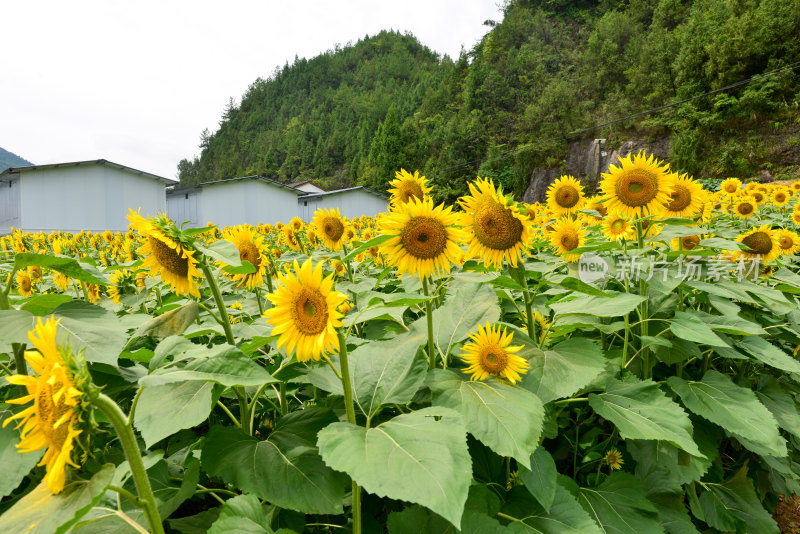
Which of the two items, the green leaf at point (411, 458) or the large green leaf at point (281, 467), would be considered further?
the large green leaf at point (281, 467)

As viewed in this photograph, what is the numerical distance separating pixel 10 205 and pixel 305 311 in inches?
1187

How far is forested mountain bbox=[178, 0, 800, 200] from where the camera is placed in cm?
3284

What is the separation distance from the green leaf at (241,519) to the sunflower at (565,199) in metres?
2.96

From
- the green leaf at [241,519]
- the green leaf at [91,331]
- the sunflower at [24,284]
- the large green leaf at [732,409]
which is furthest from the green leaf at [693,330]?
the sunflower at [24,284]

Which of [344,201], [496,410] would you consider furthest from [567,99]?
[496,410]

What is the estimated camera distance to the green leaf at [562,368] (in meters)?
1.20

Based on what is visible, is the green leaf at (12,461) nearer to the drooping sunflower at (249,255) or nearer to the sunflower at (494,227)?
the drooping sunflower at (249,255)

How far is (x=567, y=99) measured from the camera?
48.8 meters

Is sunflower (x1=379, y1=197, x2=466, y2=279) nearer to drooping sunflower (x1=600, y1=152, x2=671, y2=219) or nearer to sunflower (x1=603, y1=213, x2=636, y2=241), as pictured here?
drooping sunflower (x1=600, y1=152, x2=671, y2=219)

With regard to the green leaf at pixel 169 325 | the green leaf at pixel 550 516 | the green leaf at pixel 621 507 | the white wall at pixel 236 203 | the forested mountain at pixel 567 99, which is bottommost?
the green leaf at pixel 621 507

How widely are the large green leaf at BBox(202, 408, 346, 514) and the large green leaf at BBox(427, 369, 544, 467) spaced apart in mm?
330

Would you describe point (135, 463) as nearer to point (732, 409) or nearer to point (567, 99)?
point (732, 409)

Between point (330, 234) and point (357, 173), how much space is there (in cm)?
8126

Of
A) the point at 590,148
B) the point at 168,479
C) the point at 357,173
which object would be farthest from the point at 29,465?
the point at 357,173
